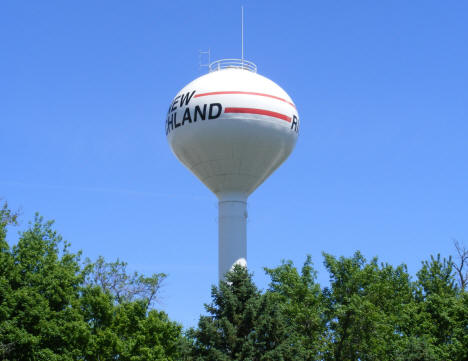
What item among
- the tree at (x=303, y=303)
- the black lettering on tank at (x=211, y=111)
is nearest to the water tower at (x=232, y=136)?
the black lettering on tank at (x=211, y=111)

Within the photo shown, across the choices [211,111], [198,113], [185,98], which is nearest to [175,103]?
[185,98]

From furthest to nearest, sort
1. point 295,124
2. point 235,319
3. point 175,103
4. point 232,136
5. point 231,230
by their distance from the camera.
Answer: point 295,124, point 175,103, point 231,230, point 232,136, point 235,319

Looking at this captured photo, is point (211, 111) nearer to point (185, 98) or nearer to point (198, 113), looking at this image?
point (198, 113)

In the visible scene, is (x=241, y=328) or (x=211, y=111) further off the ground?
(x=211, y=111)

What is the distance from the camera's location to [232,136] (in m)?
26.7

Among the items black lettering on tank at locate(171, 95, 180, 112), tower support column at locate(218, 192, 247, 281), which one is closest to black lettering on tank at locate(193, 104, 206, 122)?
black lettering on tank at locate(171, 95, 180, 112)

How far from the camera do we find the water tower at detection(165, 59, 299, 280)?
26.9 metres

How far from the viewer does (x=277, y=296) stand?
27938 millimetres

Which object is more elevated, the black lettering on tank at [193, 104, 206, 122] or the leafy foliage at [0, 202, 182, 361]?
the black lettering on tank at [193, 104, 206, 122]

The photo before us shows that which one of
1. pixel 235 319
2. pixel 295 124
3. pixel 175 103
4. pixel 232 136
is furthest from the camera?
pixel 295 124

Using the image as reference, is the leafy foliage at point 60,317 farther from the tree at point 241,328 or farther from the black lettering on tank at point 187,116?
the black lettering on tank at point 187,116

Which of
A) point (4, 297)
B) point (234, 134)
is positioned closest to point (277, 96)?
point (234, 134)

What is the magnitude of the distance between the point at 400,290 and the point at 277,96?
41.7ft

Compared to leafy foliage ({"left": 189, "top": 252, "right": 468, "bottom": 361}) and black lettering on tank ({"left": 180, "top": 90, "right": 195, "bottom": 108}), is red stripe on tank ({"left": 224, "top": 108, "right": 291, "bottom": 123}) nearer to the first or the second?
black lettering on tank ({"left": 180, "top": 90, "right": 195, "bottom": 108})
